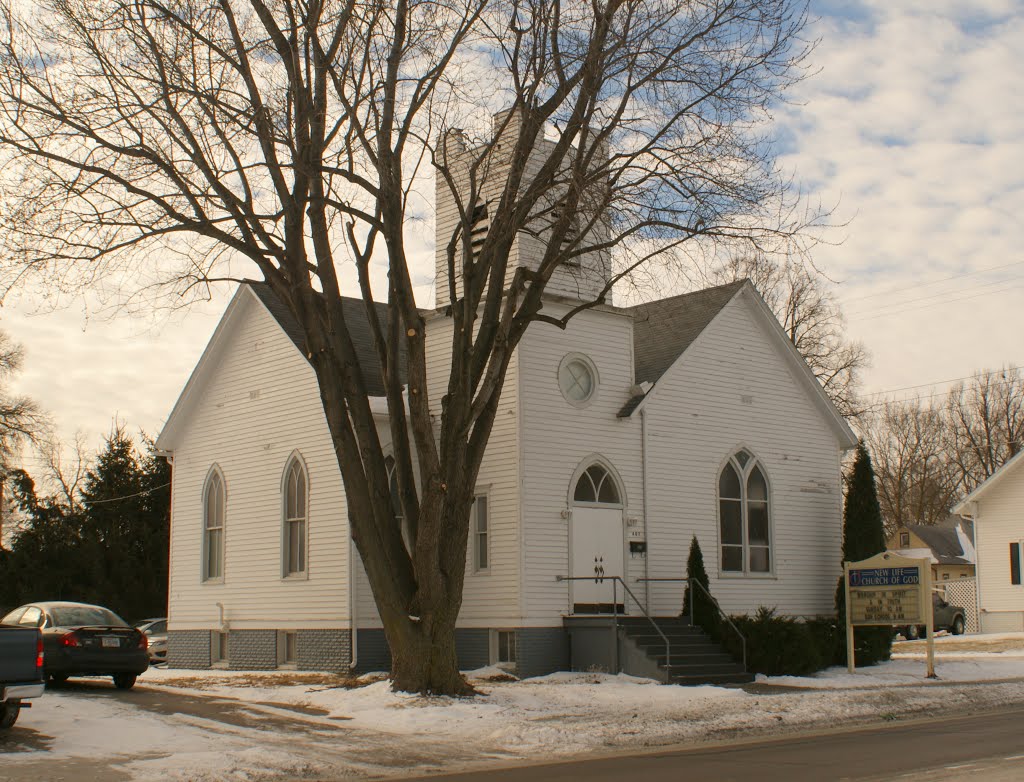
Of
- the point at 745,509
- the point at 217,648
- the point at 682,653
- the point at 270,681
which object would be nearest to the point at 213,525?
the point at 217,648

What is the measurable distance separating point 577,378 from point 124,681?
31.5 feet

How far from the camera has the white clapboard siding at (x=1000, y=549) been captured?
38625 millimetres

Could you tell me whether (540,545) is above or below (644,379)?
below

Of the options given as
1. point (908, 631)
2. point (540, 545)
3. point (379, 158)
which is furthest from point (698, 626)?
point (908, 631)

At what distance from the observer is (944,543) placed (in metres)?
66.9

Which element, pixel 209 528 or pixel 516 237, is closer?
pixel 516 237

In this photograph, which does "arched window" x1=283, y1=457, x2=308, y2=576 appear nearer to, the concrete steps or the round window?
the round window

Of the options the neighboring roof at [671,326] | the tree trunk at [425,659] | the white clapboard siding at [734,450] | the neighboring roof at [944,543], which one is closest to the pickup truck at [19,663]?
the tree trunk at [425,659]

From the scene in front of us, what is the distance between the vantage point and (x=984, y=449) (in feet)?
211

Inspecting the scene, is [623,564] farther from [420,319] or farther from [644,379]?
[420,319]

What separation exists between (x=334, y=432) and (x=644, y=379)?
8.11 m

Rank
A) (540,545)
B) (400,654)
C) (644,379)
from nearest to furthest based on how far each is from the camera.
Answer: (400,654) → (540,545) → (644,379)

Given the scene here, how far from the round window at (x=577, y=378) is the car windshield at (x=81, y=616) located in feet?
28.9

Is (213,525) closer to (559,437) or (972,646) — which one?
(559,437)
